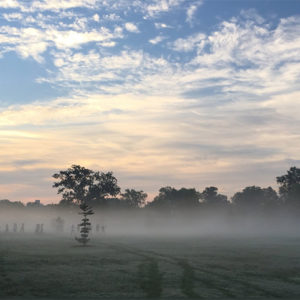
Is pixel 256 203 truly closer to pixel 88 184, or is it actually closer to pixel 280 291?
pixel 88 184

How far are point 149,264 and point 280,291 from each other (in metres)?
11.9

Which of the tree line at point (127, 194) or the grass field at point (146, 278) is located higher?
the tree line at point (127, 194)

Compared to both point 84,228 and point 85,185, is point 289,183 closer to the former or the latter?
Result: point 85,185

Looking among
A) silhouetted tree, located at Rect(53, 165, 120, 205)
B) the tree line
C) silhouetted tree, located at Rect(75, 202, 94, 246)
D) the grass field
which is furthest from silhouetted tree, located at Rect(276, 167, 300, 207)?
the grass field

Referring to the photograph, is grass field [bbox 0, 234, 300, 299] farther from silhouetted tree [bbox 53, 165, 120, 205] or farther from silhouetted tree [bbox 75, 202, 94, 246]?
silhouetted tree [bbox 53, 165, 120, 205]

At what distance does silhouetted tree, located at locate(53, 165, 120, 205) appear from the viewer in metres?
113

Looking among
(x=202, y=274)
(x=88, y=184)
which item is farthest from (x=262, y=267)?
(x=88, y=184)

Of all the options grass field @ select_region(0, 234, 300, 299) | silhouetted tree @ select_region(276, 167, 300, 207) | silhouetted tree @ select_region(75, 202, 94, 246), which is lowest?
grass field @ select_region(0, 234, 300, 299)

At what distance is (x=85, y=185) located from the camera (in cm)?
11475

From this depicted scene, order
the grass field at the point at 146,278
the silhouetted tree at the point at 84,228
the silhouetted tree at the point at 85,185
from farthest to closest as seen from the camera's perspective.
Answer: the silhouetted tree at the point at 85,185 < the silhouetted tree at the point at 84,228 < the grass field at the point at 146,278

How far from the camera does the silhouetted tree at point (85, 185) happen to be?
113m

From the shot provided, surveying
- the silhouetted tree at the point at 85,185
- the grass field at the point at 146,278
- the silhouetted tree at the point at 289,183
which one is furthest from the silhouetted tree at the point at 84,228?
the silhouetted tree at the point at 289,183

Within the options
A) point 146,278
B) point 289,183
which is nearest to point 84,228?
point 146,278

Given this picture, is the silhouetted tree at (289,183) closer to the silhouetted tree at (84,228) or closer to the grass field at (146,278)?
the silhouetted tree at (84,228)
